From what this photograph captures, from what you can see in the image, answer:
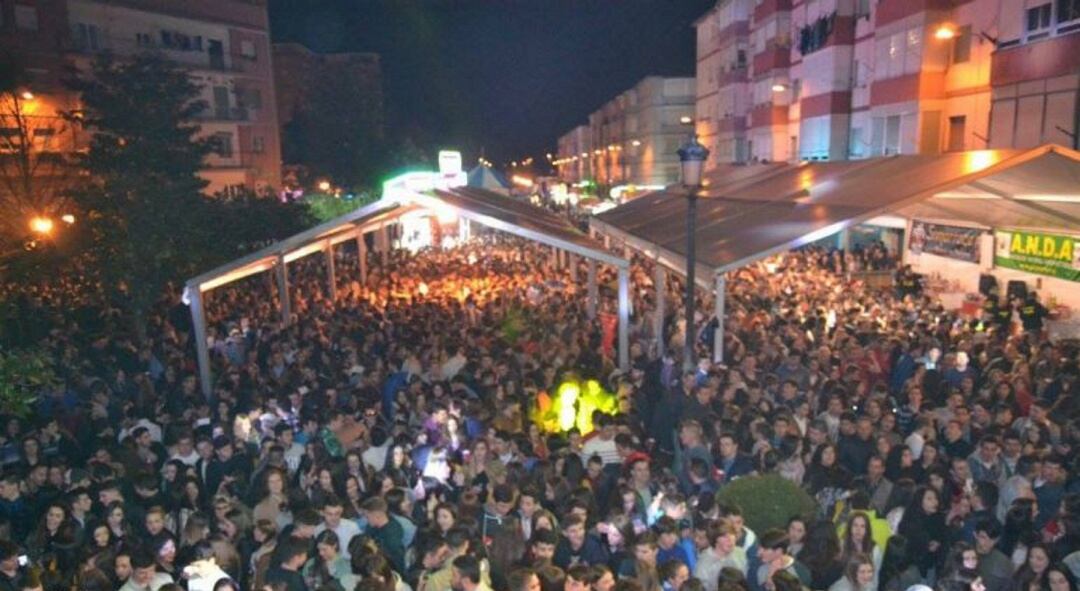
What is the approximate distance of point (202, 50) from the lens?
38.6m

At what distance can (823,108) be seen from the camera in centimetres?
2947

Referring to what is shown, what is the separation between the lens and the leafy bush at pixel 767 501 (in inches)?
240

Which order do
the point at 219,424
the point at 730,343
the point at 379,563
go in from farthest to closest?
the point at 730,343 < the point at 219,424 < the point at 379,563

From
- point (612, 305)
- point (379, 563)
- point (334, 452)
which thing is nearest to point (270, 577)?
point (379, 563)

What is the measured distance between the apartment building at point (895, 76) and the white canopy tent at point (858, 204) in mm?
3190

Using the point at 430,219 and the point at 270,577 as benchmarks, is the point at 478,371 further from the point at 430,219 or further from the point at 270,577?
the point at 430,219

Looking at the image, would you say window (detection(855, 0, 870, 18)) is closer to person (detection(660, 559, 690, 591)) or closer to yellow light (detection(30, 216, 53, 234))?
yellow light (detection(30, 216, 53, 234))

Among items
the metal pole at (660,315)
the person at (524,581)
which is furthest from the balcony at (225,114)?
the person at (524,581)

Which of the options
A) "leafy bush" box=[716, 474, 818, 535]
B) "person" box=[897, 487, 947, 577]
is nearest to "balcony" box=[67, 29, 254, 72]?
"leafy bush" box=[716, 474, 818, 535]

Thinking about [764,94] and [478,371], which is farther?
[764,94]

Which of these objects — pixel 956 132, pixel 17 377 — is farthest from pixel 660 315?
pixel 956 132

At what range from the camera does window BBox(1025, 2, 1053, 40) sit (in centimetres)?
1725

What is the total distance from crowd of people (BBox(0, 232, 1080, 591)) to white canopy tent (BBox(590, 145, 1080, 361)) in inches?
56.1

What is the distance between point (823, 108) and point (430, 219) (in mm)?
16426
